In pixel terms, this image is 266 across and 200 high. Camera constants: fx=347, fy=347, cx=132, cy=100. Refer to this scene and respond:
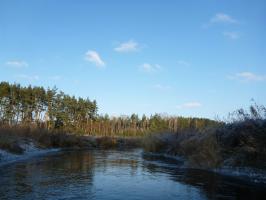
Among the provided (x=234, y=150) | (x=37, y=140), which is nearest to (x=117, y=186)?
(x=234, y=150)

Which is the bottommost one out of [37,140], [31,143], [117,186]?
[117,186]

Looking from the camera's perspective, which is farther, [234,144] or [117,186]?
[234,144]

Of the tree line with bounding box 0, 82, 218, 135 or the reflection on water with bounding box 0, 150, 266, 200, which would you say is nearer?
the reflection on water with bounding box 0, 150, 266, 200

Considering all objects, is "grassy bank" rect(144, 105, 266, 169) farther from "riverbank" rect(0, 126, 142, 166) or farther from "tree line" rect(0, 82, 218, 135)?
"tree line" rect(0, 82, 218, 135)

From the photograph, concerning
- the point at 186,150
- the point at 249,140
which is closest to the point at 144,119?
the point at 186,150

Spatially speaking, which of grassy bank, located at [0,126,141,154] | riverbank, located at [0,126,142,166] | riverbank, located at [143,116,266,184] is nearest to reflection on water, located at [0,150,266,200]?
riverbank, located at [143,116,266,184]

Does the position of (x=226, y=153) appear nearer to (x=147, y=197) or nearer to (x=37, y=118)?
(x=147, y=197)

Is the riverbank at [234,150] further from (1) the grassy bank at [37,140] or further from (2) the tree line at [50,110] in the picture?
(2) the tree line at [50,110]

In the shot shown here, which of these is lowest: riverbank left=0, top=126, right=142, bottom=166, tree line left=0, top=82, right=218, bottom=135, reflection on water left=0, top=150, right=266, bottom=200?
A: reflection on water left=0, top=150, right=266, bottom=200

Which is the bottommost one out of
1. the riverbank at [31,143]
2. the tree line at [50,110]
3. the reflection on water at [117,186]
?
the reflection on water at [117,186]

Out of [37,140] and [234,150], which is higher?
[234,150]

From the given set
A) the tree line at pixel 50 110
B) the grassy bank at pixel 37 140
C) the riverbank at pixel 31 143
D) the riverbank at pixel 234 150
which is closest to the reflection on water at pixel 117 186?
the riverbank at pixel 234 150

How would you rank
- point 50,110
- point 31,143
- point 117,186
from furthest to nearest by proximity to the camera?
point 50,110, point 31,143, point 117,186

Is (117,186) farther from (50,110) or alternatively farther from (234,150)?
(50,110)
